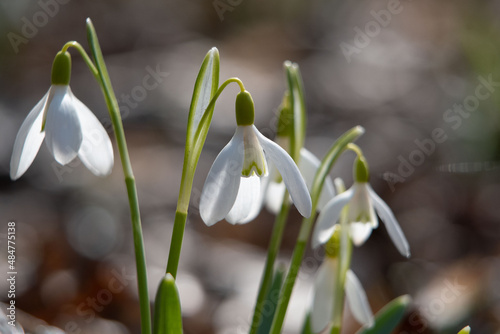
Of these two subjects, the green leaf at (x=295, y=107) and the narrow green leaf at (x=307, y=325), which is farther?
the narrow green leaf at (x=307, y=325)

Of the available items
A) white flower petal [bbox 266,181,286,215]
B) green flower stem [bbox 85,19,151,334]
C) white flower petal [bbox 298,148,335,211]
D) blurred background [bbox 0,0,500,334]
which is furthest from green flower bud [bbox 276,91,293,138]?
blurred background [bbox 0,0,500,334]

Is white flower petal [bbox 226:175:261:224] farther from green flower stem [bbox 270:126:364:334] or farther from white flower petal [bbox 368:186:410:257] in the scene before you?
white flower petal [bbox 368:186:410:257]

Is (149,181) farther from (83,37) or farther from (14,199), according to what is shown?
(83,37)

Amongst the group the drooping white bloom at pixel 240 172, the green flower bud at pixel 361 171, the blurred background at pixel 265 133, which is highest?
the drooping white bloom at pixel 240 172

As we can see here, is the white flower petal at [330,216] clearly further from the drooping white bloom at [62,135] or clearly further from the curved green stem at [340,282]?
the drooping white bloom at [62,135]

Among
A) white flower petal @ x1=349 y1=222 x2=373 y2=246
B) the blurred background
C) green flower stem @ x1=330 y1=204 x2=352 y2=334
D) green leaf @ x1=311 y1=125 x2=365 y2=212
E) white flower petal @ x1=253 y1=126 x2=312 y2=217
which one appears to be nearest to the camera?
white flower petal @ x1=253 y1=126 x2=312 y2=217

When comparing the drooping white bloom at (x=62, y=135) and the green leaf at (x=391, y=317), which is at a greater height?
the drooping white bloom at (x=62, y=135)

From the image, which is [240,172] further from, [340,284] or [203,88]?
[340,284]

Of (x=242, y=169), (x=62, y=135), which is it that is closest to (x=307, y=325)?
(x=242, y=169)

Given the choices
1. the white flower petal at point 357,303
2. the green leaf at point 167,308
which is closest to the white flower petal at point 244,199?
the green leaf at point 167,308
